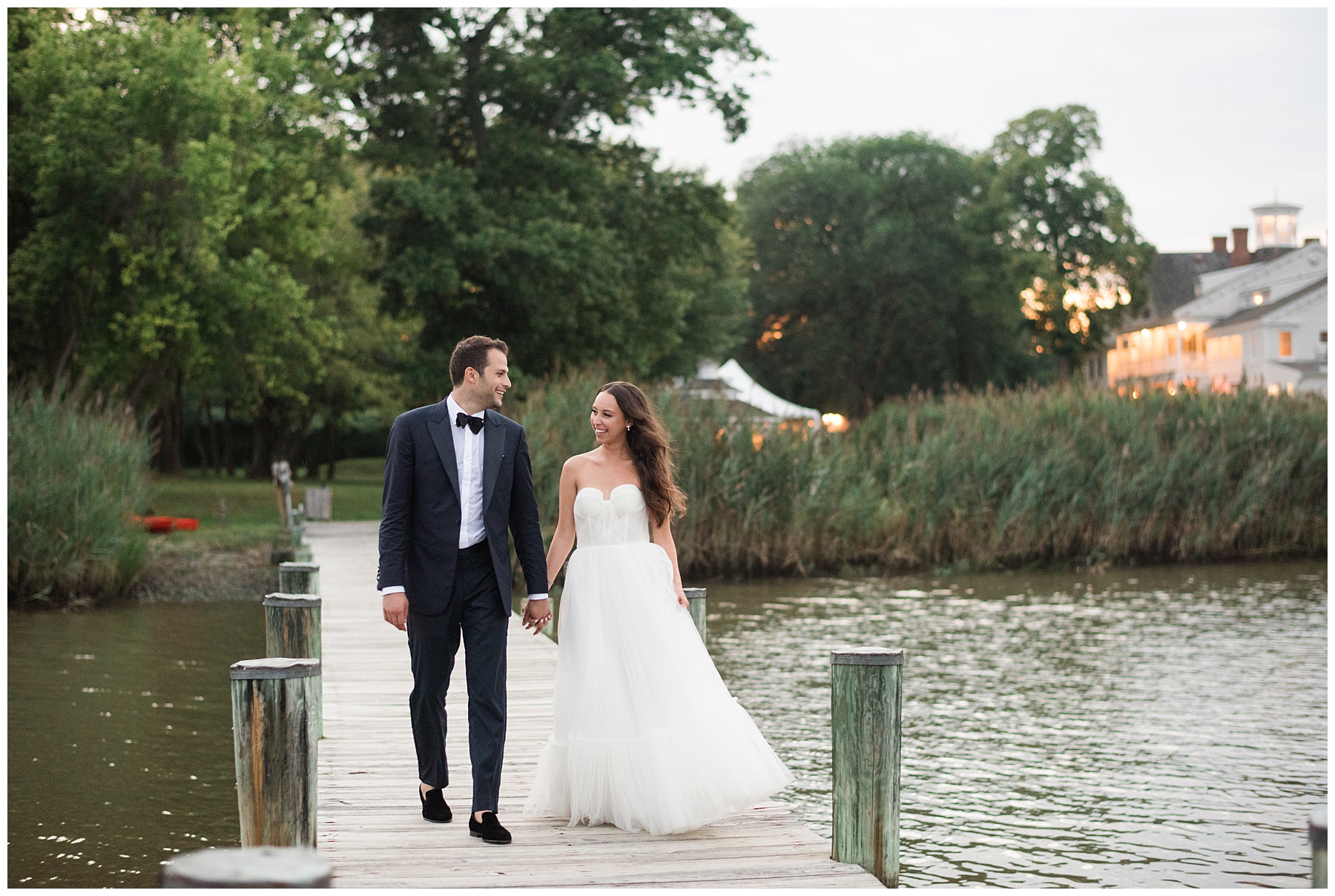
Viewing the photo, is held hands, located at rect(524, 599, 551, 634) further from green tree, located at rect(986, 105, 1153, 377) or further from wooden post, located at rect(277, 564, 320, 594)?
green tree, located at rect(986, 105, 1153, 377)

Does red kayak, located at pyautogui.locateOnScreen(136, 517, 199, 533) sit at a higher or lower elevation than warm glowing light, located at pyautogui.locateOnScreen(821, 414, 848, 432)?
lower

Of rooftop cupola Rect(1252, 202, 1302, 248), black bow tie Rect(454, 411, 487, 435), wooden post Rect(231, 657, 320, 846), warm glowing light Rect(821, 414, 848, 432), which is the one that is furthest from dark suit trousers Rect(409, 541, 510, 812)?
rooftop cupola Rect(1252, 202, 1302, 248)

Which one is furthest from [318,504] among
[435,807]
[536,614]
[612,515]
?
[536,614]

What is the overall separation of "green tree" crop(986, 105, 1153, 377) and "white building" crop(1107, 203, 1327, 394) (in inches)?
132

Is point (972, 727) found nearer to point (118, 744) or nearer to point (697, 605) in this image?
point (697, 605)

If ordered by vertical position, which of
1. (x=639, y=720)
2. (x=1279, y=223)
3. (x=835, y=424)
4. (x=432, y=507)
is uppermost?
(x=1279, y=223)

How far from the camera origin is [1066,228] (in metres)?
56.5

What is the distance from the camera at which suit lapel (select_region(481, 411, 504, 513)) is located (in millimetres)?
5543

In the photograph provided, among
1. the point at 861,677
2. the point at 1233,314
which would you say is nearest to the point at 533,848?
the point at 861,677

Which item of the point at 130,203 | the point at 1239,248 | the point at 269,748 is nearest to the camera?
the point at 269,748

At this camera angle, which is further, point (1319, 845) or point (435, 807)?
point (435, 807)

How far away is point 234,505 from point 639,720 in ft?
88.3

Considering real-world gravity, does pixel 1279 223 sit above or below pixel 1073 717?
above

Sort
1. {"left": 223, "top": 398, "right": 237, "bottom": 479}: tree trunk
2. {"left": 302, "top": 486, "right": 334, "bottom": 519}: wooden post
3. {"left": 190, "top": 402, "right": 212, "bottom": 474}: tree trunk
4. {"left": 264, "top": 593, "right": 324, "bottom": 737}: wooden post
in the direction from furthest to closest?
{"left": 190, "top": 402, "right": 212, "bottom": 474}: tree trunk < {"left": 223, "top": 398, "right": 237, "bottom": 479}: tree trunk < {"left": 302, "top": 486, "right": 334, "bottom": 519}: wooden post < {"left": 264, "top": 593, "right": 324, "bottom": 737}: wooden post
